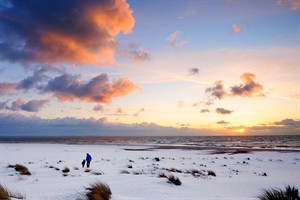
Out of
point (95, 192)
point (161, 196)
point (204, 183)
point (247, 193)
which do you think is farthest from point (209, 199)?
point (95, 192)

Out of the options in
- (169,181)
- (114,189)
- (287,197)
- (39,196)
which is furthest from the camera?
(169,181)

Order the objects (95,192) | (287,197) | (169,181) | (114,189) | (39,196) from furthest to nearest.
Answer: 1. (169,181)
2. (114,189)
3. (39,196)
4. (95,192)
5. (287,197)

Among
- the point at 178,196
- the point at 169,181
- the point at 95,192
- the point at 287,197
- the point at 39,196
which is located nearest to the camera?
the point at 287,197

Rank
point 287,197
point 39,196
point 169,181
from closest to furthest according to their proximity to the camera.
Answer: point 287,197 < point 39,196 < point 169,181

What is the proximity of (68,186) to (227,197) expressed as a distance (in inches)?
259

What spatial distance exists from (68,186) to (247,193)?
25.2ft

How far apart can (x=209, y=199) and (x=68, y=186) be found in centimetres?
589

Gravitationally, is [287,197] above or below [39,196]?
above

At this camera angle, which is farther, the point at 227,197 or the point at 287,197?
the point at 227,197

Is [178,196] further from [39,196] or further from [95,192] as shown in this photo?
[39,196]

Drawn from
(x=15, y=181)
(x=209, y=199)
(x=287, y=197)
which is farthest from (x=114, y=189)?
(x=287, y=197)

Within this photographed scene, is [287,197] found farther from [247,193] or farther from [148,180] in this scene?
[148,180]

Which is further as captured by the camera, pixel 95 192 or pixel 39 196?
pixel 39 196

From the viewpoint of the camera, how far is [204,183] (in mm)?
13117
